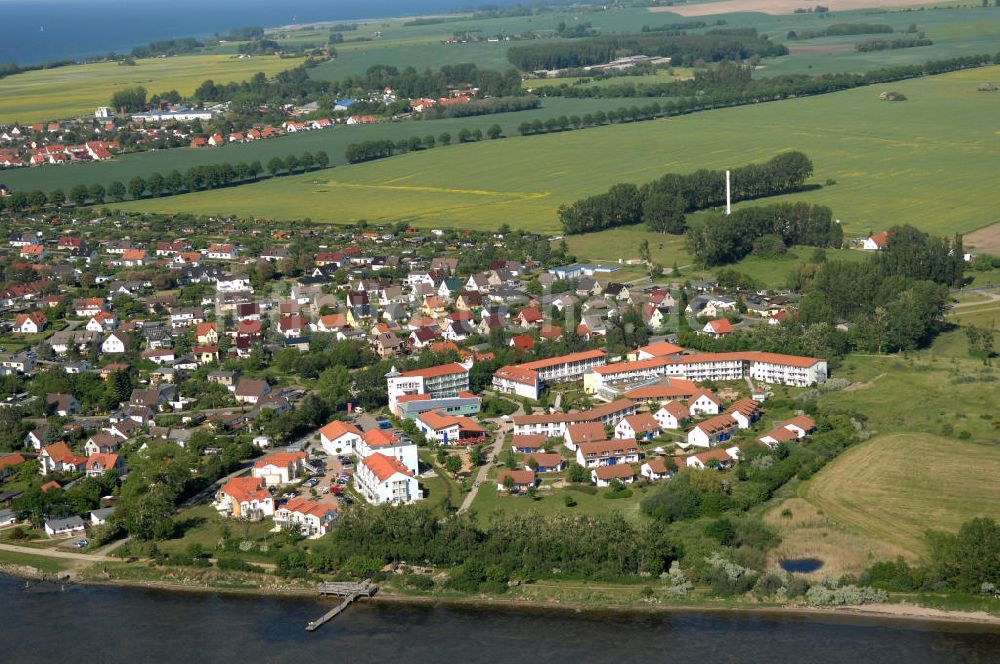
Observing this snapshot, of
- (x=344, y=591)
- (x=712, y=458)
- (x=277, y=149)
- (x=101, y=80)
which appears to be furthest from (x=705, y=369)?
(x=101, y=80)

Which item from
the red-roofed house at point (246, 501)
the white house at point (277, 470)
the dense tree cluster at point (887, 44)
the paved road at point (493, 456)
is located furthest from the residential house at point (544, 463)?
the dense tree cluster at point (887, 44)

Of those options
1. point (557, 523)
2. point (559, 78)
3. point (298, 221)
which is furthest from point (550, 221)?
point (559, 78)

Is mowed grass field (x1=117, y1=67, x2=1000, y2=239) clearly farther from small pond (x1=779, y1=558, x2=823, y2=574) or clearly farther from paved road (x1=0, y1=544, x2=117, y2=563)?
paved road (x1=0, y1=544, x2=117, y2=563)

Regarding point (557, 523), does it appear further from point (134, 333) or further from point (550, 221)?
point (550, 221)

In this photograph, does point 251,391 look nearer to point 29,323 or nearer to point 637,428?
point 637,428

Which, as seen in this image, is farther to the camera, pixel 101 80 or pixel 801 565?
pixel 101 80

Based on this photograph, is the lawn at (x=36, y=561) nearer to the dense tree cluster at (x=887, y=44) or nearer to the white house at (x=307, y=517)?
the white house at (x=307, y=517)
